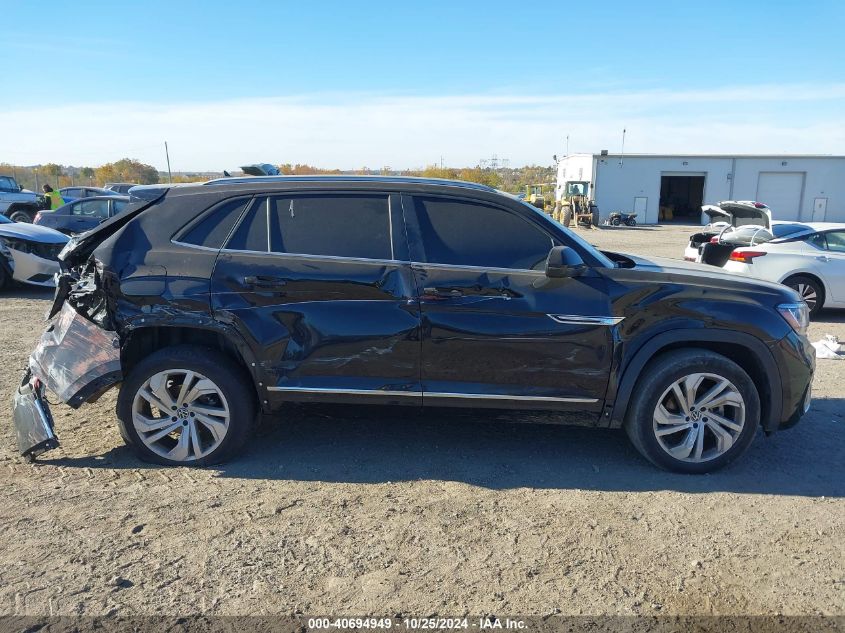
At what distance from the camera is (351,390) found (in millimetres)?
4160

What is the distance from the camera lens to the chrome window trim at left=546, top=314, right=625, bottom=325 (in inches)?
158

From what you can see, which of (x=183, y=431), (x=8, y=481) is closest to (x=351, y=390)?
(x=183, y=431)

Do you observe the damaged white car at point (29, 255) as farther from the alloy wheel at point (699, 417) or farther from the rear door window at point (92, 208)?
the alloy wheel at point (699, 417)

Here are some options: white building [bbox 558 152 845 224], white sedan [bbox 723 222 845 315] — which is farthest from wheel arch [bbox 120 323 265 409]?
white building [bbox 558 152 845 224]

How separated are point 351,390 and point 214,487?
1039mm

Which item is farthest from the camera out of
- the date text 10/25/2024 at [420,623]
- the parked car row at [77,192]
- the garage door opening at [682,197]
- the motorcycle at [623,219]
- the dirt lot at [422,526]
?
the garage door opening at [682,197]

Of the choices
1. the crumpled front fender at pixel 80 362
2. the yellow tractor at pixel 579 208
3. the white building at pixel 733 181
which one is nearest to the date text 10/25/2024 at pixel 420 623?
the crumpled front fender at pixel 80 362

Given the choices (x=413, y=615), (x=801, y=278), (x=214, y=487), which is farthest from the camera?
(x=801, y=278)

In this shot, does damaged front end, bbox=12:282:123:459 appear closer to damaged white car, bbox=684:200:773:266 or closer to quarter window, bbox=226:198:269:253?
quarter window, bbox=226:198:269:253

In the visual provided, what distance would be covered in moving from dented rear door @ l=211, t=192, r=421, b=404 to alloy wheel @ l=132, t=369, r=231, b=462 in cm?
41

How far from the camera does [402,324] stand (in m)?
4.06

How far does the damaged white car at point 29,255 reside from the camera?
10516 millimetres

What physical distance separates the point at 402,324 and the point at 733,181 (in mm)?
42548

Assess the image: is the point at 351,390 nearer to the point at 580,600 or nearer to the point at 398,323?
the point at 398,323
